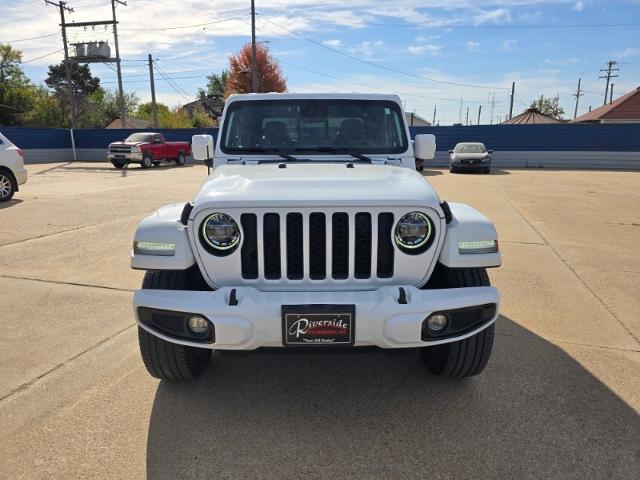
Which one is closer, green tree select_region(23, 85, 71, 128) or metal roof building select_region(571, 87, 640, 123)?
metal roof building select_region(571, 87, 640, 123)

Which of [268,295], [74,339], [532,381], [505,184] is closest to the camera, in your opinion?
[268,295]

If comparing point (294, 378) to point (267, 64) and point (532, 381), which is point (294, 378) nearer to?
point (532, 381)

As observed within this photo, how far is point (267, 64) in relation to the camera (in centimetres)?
5031

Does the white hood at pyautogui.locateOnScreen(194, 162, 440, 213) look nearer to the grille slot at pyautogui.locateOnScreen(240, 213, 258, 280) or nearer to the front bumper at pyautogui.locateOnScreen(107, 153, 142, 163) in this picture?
the grille slot at pyautogui.locateOnScreen(240, 213, 258, 280)

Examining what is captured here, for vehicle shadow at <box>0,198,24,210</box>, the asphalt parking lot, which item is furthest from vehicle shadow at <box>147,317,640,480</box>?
vehicle shadow at <box>0,198,24,210</box>

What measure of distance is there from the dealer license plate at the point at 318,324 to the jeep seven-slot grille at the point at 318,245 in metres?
0.27

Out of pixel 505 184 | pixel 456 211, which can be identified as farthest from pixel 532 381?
pixel 505 184

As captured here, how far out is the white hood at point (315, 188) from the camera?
2439 mm

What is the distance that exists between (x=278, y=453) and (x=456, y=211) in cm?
171

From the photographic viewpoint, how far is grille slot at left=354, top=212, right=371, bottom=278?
2.49m

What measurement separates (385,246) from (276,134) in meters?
1.71

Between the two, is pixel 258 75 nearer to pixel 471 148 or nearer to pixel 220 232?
pixel 471 148

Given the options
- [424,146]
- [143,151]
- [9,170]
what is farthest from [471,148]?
[424,146]

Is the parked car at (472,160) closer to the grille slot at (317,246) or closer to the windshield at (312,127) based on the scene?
the windshield at (312,127)
